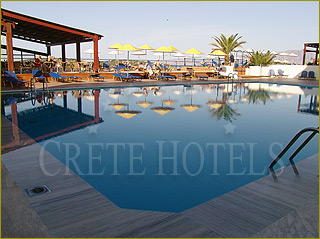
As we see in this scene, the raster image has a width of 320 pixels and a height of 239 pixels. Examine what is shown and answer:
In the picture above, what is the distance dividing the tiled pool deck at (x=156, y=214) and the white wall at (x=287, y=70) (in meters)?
21.3

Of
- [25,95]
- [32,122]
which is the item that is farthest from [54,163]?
[25,95]

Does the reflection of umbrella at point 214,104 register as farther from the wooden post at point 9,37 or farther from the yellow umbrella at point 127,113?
the wooden post at point 9,37

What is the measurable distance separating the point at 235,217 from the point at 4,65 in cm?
1526

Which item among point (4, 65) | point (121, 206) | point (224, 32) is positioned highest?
point (224, 32)

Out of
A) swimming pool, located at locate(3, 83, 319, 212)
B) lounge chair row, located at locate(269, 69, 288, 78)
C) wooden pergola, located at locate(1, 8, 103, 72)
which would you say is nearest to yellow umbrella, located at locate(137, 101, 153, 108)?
swimming pool, located at locate(3, 83, 319, 212)

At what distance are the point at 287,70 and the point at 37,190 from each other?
23.9 metres

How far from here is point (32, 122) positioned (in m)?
6.06

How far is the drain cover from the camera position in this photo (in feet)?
8.43

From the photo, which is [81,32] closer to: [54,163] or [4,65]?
[4,65]

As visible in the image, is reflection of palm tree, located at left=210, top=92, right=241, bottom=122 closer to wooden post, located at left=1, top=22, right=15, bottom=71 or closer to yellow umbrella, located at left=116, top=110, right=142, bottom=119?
yellow umbrella, located at left=116, top=110, right=142, bottom=119

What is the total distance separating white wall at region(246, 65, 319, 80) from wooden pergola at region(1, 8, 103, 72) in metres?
14.2

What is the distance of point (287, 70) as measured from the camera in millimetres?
22891

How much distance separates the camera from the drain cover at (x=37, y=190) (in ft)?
8.43

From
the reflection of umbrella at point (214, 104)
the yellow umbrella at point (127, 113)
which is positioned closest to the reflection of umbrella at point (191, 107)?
the reflection of umbrella at point (214, 104)
